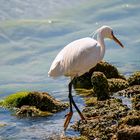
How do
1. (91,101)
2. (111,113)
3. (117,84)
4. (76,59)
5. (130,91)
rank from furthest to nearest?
(117,84), (130,91), (91,101), (76,59), (111,113)

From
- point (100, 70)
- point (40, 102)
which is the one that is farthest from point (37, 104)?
point (100, 70)

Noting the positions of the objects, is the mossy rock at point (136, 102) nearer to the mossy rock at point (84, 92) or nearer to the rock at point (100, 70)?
the mossy rock at point (84, 92)

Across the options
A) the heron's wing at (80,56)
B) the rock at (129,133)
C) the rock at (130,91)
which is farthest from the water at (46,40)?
the rock at (129,133)

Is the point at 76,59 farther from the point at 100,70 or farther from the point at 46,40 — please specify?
the point at 46,40

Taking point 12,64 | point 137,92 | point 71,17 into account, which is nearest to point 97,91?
point 137,92

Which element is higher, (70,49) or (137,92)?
(70,49)

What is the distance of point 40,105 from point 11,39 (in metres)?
17.2

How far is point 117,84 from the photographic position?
66.5ft

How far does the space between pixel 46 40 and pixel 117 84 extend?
563 inches

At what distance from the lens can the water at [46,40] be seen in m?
17.3

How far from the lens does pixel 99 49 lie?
53.0 ft

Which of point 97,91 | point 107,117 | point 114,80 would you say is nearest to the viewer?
point 107,117

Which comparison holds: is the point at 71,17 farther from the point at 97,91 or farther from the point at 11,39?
the point at 97,91

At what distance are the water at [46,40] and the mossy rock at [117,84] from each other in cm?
109
